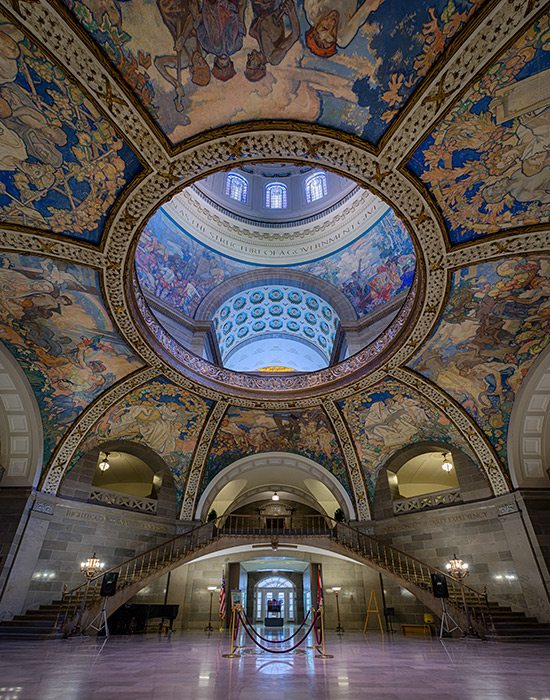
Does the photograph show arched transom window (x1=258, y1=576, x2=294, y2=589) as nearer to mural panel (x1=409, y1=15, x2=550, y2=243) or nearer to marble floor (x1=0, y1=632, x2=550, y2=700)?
marble floor (x1=0, y1=632, x2=550, y2=700)

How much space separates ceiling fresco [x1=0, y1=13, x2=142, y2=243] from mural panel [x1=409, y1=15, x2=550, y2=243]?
5502mm

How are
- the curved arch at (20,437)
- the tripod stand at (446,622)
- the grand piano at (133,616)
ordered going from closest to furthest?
the tripod stand at (446,622) < the grand piano at (133,616) < the curved arch at (20,437)

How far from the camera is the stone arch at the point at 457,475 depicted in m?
13.0

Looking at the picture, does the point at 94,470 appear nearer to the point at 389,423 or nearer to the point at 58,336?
the point at 58,336

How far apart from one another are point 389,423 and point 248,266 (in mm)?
9032

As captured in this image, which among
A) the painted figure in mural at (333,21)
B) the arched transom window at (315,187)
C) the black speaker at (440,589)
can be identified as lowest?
the black speaker at (440,589)

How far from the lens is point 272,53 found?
552cm

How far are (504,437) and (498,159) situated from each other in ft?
28.6

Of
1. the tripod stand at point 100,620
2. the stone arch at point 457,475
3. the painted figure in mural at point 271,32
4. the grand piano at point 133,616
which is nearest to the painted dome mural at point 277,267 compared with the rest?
the stone arch at point 457,475

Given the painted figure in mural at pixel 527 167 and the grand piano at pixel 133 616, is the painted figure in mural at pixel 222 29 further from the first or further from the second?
the grand piano at pixel 133 616

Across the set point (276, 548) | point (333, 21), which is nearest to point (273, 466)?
point (276, 548)

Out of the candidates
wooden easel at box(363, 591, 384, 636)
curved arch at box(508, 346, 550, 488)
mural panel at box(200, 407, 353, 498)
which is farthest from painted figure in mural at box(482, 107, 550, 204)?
wooden easel at box(363, 591, 384, 636)

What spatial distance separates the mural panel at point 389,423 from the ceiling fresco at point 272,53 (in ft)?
28.7

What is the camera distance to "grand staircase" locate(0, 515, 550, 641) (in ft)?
32.5
